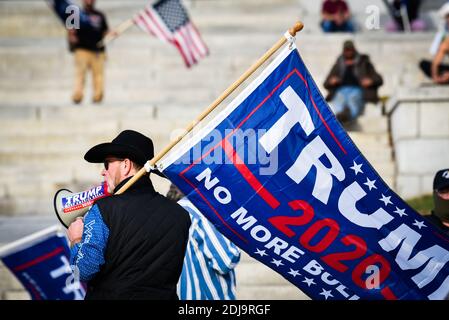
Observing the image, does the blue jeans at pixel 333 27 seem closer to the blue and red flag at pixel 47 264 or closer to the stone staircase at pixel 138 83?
the stone staircase at pixel 138 83

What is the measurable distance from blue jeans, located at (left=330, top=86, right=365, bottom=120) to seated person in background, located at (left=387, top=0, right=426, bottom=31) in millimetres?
5059

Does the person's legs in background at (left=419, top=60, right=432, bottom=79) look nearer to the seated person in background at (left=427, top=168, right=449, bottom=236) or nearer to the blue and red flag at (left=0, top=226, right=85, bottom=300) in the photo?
A: the seated person in background at (left=427, top=168, right=449, bottom=236)

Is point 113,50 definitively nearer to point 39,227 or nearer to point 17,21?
point 17,21

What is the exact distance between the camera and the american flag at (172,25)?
12.9m

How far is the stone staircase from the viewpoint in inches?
420

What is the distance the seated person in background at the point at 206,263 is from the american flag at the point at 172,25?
7714 millimetres

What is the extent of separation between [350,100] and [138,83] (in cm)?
435

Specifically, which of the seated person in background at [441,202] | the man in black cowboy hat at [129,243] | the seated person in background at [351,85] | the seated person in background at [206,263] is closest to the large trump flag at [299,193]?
the man in black cowboy hat at [129,243]

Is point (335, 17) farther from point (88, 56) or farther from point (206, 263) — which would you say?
point (206, 263)

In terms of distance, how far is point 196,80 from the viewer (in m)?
14.1

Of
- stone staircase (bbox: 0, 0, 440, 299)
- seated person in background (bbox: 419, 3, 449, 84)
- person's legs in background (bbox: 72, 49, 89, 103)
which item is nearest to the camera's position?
stone staircase (bbox: 0, 0, 440, 299)

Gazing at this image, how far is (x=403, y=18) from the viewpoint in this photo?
15.9 m

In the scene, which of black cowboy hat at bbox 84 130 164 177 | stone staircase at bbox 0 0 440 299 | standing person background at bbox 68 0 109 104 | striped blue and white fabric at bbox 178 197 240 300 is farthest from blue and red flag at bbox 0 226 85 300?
standing person background at bbox 68 0 109 104

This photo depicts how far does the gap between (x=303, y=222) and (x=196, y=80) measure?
9.53 metres
